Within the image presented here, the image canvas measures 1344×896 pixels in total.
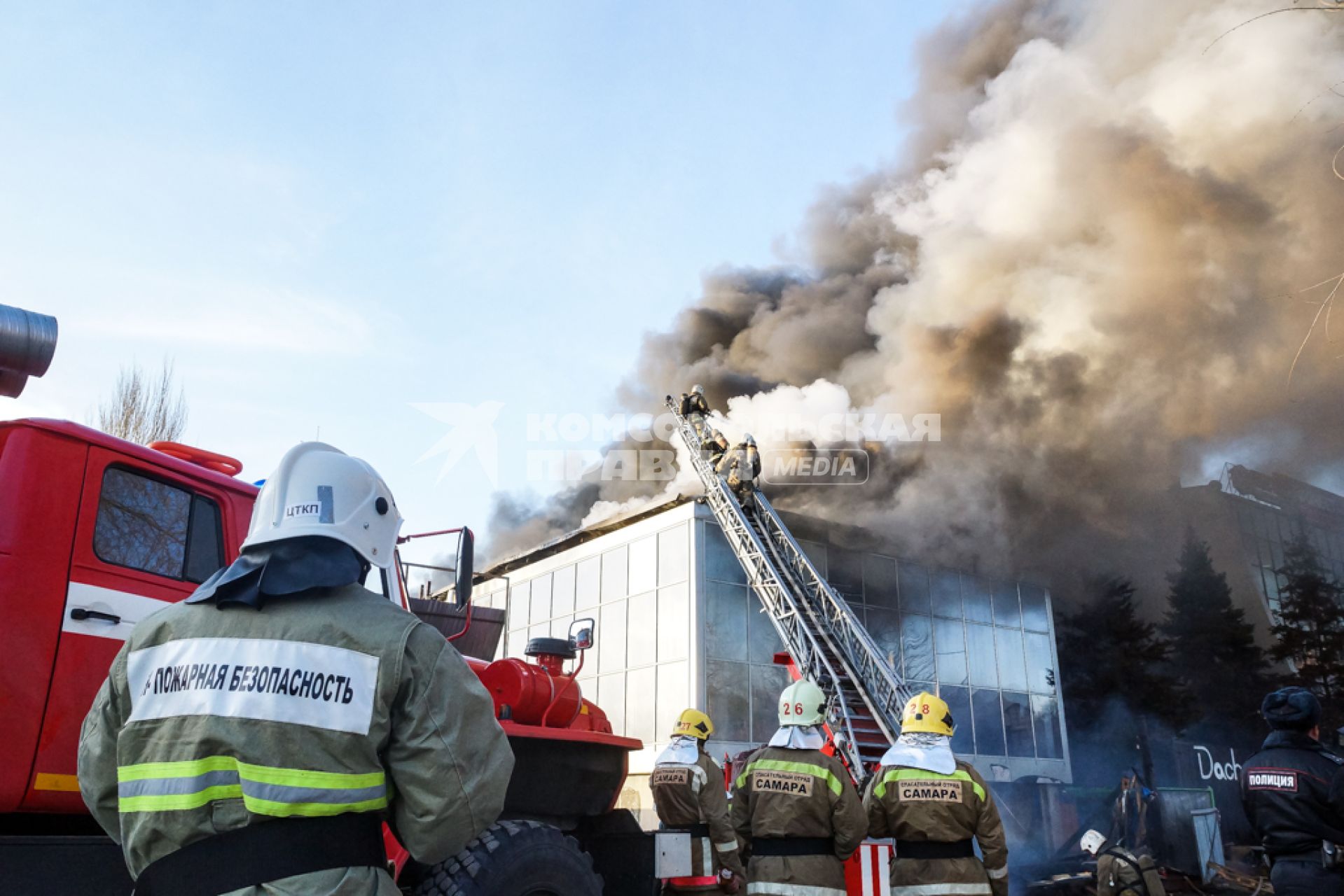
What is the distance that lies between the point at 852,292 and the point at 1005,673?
9.48 meters

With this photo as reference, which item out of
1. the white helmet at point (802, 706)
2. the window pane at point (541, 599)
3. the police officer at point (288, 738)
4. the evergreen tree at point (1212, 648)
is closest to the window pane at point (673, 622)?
the window pane at point (541, 599)

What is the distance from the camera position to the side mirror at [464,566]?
379cm

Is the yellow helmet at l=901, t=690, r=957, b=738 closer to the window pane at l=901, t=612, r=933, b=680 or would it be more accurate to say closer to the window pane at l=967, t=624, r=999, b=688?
the window pane at l=901, t=612, r=933, b=680

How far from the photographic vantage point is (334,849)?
175 cm

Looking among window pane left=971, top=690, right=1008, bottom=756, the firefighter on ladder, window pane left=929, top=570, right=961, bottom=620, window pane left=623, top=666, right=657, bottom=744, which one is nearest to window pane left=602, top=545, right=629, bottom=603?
window pane left=623, top=666, right=657, bottom=744

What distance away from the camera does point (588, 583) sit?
19094 mm

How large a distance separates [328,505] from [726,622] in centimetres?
1507

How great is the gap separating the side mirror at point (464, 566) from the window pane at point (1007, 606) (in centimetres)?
1798

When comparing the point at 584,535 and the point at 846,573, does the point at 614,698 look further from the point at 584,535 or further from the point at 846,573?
the point at 846,573

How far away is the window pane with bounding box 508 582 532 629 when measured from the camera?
2069cm

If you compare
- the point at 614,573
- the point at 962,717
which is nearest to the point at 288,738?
the point at 614,573

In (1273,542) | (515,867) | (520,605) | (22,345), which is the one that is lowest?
(515,867)

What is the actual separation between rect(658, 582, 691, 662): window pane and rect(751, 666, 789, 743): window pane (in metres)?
1.33

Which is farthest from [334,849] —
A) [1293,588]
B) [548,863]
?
[1293,588]
